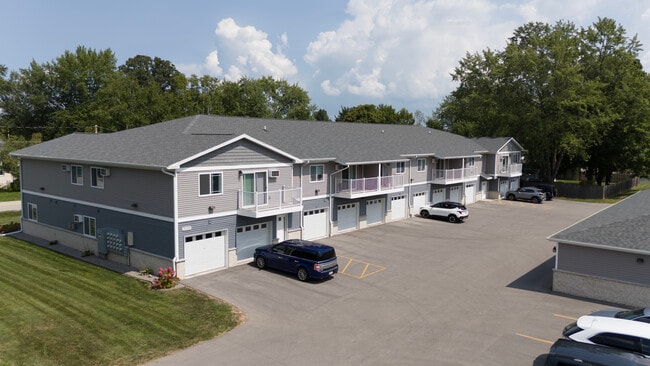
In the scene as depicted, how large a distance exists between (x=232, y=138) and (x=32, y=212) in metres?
17.9

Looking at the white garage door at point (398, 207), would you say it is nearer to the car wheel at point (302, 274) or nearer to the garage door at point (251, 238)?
the garage door at point (251, 238)

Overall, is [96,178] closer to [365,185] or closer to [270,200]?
[270,200]

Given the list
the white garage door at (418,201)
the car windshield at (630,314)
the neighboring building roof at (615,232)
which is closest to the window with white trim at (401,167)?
the white garage door at (418,201)

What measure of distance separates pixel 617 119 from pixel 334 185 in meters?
40.1

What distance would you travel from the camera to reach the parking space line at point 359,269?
21714 millimetres

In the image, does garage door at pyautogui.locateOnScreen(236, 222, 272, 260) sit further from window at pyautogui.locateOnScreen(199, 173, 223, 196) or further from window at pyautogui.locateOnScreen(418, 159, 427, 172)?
window at pyautogui.locateOnScreen(418, 159, 427, 172)

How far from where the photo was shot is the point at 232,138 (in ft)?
71.2

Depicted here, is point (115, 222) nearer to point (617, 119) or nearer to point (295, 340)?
point (295, 340)

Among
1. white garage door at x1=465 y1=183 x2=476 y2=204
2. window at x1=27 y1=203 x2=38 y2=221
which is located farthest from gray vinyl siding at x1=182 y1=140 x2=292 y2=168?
white garage door at x1=465 y1=183 x2=476 y2=204

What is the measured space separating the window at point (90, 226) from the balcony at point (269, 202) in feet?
29.3

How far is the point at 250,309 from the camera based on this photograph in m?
17.0

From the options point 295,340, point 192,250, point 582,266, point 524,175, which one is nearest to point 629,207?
point 582,266

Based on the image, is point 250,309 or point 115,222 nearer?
point 250,309

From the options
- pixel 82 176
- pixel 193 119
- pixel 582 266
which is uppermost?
pixel 193 119
